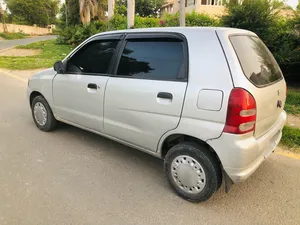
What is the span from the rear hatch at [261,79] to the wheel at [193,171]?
0.54 meters

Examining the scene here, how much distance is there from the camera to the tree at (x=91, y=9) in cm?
2213

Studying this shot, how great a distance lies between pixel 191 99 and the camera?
8.40 ft

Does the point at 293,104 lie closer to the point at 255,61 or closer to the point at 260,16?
the point at 260,16

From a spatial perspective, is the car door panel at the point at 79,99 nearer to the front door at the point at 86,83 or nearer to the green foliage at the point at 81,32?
the front door at the point at 86,83

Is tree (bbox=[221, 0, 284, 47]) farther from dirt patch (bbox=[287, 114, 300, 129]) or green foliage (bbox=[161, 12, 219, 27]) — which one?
green foliage (bbox=[161, 12, 219, 27])

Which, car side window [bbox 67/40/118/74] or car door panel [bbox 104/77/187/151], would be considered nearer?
car door panel [bbox 104/77/187/151]

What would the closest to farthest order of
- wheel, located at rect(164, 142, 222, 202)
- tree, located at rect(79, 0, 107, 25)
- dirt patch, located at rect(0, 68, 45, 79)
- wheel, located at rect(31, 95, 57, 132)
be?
wheel, located at rect(164, 142, 222, 202), wheel, located at rect(31, 95, 57, 132), dirt patch, located at rect(0, 68, 45, 79), tree, located at rect(79, 0, 107, 25)

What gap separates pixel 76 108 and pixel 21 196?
1.47 m

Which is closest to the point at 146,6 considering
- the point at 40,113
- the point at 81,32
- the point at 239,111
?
the point at 81,32

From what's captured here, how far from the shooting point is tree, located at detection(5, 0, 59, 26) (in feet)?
182

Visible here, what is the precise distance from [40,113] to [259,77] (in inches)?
143

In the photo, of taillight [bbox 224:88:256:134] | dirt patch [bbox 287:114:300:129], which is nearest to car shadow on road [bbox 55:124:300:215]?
taillight [bbox 224:88:256:134]

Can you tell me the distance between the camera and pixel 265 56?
9.74 ft

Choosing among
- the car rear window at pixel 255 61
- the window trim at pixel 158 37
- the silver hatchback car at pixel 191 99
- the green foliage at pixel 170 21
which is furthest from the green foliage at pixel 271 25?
the green foliage at pixel 170 21
